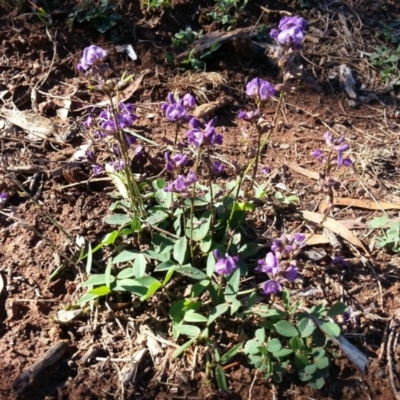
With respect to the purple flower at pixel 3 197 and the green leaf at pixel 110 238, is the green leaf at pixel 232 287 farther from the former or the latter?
the purple flower at pixel 3 197

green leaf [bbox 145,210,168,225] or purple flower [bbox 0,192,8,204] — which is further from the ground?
green leaf [bbox 145,210,168,225]

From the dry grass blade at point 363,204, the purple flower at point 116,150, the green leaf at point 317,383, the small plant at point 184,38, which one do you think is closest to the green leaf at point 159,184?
the purple flower at point 116,150

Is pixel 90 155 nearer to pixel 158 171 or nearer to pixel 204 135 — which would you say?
pixel 158 171

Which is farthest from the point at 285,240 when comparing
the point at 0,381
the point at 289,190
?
the point at 0,381

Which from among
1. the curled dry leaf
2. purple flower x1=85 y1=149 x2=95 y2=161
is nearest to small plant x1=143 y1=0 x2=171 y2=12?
the curled dry leaf

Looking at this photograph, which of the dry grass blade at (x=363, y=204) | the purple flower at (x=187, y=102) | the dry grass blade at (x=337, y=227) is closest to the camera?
the purple flower at (x=187, y=102)

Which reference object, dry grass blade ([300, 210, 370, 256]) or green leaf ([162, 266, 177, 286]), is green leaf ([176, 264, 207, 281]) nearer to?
green leaf ([162, 266, 177, 286])
